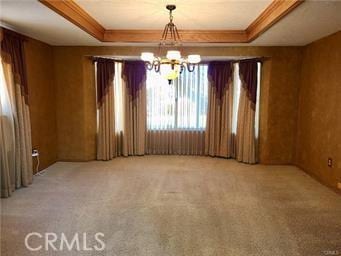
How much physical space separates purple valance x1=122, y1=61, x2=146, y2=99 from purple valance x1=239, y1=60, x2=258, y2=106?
204cm

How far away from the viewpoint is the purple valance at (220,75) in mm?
5867

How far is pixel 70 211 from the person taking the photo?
3361mm

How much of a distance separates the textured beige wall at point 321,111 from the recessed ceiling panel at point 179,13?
1.32 meters

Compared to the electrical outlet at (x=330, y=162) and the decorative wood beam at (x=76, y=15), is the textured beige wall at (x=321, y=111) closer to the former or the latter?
the electrical outlet at (x=330, y=162)

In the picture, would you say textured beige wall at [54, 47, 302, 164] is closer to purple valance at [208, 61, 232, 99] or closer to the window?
purple valance at [208, 61, 232, 99]

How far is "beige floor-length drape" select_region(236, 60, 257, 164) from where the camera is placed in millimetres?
5524

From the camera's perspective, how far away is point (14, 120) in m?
3.93

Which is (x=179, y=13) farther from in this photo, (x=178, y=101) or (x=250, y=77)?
(x=178, y=101)

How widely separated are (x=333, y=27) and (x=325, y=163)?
6.48ft

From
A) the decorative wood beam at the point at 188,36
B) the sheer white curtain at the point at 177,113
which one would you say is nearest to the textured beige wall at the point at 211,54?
the decorative wood beam at the point at 188,36

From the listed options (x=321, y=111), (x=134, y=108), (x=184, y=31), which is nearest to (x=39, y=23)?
(x=184, y=31)

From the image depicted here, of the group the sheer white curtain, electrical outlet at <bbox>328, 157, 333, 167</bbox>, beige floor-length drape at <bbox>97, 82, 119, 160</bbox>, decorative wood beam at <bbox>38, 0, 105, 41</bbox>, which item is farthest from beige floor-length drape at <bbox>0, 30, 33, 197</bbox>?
electrical outlet at <bbox>328, 157, 333, 167</bbox>

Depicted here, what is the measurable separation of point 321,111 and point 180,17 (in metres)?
2.66

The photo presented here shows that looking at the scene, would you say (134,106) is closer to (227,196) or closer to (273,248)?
(227,196)
